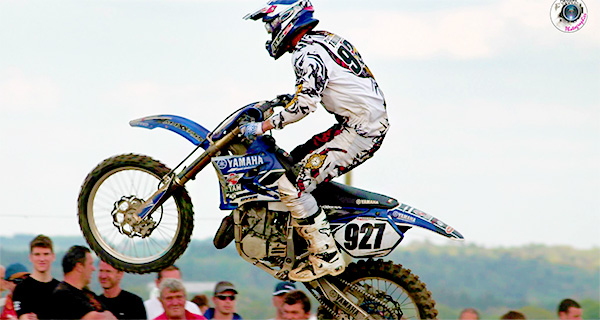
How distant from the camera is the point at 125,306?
25.6 feet

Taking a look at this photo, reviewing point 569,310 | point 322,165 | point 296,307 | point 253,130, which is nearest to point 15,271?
point 296,307

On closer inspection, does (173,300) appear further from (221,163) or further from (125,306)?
(221,163)

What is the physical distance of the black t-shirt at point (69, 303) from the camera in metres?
7.04

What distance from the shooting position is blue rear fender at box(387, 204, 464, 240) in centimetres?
737

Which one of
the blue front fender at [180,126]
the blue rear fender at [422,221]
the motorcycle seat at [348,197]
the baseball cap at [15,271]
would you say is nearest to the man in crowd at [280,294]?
the motorcycle seat at [348,197]

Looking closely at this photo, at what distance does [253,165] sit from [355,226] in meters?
0.91

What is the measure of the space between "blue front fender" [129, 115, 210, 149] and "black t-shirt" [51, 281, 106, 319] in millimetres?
1458

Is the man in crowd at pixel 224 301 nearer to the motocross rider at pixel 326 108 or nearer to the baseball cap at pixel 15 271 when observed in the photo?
the motocross rider at pixel 326 108

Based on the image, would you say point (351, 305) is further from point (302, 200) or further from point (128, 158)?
point (128, 158)

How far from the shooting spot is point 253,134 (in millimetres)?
7234

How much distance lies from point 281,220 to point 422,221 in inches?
42.4

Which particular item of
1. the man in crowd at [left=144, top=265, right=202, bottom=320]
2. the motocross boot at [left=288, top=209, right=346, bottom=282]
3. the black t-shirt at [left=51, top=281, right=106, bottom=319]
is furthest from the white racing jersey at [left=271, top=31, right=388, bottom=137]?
the black t-shirt at [left=51, top=281, right=106, bottom=319]

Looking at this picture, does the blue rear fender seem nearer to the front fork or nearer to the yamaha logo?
the yamaha logo

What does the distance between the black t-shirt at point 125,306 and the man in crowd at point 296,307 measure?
3.71ft
